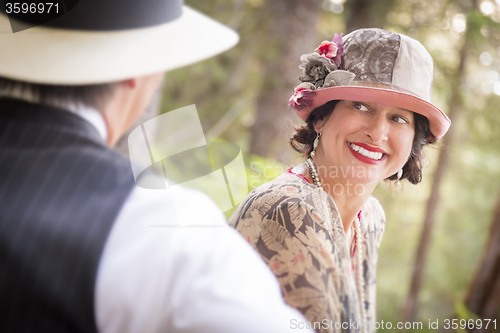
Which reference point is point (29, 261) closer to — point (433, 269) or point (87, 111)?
point (87, 111)

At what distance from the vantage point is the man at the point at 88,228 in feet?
2.01

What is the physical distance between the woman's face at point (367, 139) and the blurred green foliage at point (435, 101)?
288mm

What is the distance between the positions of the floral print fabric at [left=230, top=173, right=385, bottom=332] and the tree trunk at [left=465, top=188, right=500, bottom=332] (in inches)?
145

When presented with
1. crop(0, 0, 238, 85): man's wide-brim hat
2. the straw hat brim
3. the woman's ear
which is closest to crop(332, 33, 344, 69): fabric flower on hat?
the straw hat brim

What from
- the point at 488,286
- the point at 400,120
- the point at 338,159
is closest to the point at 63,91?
the point at 338,159

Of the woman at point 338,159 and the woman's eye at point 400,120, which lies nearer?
the woman at point 338,159

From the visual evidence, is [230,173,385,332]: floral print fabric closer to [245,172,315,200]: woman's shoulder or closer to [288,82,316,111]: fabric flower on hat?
[245,172,315,200]: woman's shoulder

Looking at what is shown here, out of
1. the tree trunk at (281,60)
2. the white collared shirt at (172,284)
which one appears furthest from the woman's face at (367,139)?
the tree trunk at (281,60)

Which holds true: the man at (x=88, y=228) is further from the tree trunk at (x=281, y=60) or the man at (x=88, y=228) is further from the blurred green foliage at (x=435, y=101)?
the tree trunk at (x=281, y=60)

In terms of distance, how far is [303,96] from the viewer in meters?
1.44

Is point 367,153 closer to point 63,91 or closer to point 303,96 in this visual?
point 303,96

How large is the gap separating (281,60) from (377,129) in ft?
8.35

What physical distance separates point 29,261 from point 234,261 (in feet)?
1.17

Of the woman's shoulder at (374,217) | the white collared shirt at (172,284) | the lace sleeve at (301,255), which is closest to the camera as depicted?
the white collared shirt at (172,284)
